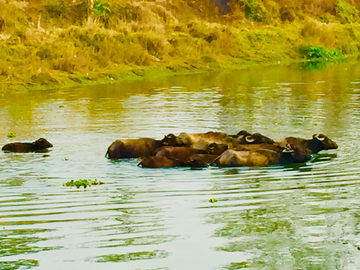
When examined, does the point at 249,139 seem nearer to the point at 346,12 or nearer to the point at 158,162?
the point at 158,162

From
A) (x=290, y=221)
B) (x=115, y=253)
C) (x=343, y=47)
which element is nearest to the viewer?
(x=115, y=253)

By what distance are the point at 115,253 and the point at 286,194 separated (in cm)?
344

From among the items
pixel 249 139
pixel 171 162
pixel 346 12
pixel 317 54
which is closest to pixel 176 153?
pixel 171 162

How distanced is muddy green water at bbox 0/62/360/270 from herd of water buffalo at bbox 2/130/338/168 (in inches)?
10.0

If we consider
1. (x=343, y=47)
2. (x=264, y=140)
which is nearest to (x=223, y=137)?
(x=264, y=140)

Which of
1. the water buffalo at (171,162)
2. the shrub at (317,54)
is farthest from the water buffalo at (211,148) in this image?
the shrub at (317,54)

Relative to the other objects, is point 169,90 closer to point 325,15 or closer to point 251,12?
point 251,12

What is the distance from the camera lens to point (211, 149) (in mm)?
14117

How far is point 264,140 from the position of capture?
1501 centimetres

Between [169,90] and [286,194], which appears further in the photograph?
[169,90]

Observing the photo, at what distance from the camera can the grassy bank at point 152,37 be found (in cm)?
2902

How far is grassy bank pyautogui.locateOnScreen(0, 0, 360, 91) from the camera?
2902 cm

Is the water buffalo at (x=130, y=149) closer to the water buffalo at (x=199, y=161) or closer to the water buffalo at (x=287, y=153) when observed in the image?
the water buffalo at (x=199, y=161)

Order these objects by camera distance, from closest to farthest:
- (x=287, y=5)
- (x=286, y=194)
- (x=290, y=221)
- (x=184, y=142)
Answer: (x=290, y=221) → (x=286, y=194) → (x=184, y=142) → (x=287, y=5)
